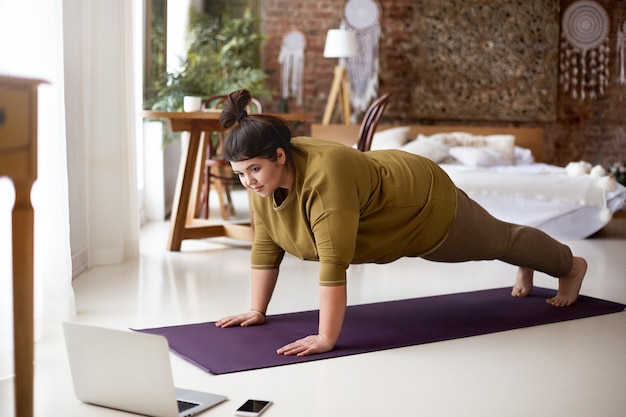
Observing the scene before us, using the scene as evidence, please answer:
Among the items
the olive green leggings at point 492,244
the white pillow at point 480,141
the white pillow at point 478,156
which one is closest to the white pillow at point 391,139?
the white pillow at point 480,141

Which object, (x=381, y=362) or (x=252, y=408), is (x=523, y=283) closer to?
(x=381, y=362)

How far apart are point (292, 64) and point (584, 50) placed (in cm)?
305

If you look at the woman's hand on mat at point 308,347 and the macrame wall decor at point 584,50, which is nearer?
the woman's hand on mat at point 308,347

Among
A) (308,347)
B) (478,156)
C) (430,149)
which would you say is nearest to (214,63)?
(430,149)

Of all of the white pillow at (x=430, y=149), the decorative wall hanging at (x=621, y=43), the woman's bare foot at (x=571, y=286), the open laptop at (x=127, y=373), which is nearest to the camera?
the open laptop at (x=127, y=373)

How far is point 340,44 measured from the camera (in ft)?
26.0

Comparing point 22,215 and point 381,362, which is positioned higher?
point 22,215

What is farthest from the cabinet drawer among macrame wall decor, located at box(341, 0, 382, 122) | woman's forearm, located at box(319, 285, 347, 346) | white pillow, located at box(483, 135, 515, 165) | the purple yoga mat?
macrame wall decor, located at box(341, 0, 382, 122)

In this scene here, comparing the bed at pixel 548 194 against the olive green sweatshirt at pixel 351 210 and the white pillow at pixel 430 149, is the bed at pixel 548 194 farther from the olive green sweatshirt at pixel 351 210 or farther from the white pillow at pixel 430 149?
the olive green sweatshirt at pixel 351 210

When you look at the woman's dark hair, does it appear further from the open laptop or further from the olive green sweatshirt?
the open laptop

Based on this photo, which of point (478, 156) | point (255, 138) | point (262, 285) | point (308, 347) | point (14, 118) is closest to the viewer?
point (14, 118)

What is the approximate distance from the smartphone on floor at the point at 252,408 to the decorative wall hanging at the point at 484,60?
6791 mm

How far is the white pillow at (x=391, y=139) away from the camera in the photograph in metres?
7.00

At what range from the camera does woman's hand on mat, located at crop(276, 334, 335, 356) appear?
8.71 feet
